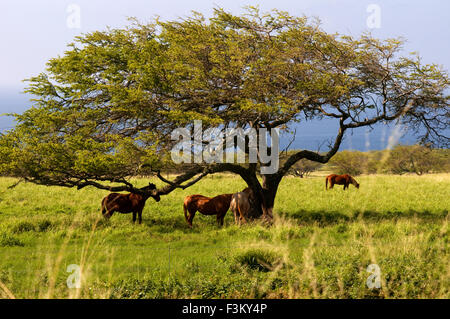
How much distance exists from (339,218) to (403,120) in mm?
6326

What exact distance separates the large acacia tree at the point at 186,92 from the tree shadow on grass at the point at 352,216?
5.10ft

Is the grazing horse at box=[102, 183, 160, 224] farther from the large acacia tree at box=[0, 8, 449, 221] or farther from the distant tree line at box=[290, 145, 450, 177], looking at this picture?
the distant tree line at box=[290, 145, 450, 177]

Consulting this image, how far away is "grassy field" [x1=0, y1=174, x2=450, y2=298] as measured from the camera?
698cm

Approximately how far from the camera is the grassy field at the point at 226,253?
698cm

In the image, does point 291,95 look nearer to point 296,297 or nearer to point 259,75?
point 259,75

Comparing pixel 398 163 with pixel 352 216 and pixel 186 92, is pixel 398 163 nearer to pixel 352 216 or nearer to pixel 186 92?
pixel 352 216

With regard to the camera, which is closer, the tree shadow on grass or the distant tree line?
the tree shadow on grass

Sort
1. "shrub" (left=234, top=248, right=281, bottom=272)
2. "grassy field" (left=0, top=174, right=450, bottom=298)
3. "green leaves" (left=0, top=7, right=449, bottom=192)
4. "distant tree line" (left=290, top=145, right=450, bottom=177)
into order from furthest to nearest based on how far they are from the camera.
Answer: "distant tree line" (left=290, top=145, right=450, bottom=177) → "green leaves" (left=0, top=7, right=449, bottom=192) → "shrub" (left=234, top=248, right=281, bottom=272) → "grassy field" (left=0, top=174, right=450, bottom=298)

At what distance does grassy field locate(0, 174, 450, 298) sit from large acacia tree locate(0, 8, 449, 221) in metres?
2.09

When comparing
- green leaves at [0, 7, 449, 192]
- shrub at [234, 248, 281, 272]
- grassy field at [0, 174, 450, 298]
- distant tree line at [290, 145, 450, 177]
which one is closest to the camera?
grassy field at [0, 174, 450, 298]

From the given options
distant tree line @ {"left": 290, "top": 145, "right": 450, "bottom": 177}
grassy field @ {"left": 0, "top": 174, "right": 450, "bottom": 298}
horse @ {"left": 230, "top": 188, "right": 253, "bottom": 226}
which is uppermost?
distant tree line @ {"left": 290, "top": 145, "right": 450, "bottom": 177}

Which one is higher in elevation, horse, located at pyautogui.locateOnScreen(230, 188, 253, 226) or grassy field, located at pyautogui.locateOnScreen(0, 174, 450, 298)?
horse, located at pyautogui.locateOnScreen(230, 188, 253, 226)

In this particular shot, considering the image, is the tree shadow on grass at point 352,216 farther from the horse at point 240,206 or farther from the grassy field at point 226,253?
the horse at point 240,206

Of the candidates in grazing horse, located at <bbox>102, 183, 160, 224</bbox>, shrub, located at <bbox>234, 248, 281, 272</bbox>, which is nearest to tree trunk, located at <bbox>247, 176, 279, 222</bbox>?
grazing horse, located at <bbox>102, 183, 160, 224</bbox>
